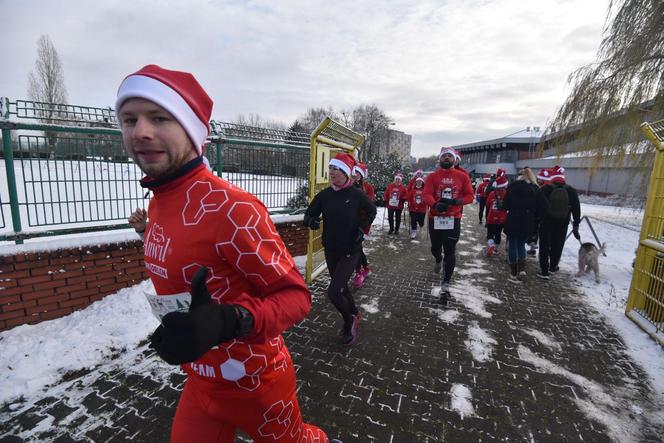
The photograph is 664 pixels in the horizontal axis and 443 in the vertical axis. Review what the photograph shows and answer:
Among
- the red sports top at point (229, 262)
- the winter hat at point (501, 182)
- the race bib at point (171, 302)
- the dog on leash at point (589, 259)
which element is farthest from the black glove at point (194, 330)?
the winter hat at point (501, 182)

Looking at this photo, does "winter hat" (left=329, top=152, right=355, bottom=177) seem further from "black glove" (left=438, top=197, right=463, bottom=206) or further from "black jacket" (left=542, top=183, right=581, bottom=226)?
"black jacket" (left=542, top=183, right=581, bottom=226)

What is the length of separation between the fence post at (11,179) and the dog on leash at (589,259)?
9.53 metres

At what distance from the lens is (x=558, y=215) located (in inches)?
265

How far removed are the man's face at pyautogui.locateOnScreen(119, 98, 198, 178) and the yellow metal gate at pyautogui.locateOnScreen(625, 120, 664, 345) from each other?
5953 mm

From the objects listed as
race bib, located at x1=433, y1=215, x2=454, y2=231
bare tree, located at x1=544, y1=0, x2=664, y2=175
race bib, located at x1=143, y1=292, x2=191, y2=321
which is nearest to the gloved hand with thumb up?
race bib, located at x1=143, y1=292, x2=191, y2=321

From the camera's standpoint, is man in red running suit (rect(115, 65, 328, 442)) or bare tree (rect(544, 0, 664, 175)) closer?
man in red running suit (rect(115, 65, 328, 442))

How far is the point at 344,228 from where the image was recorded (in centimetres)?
405

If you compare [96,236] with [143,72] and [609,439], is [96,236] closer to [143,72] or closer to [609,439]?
[143,72]

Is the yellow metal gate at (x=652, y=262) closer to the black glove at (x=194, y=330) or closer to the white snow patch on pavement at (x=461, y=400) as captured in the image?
the white snow patch on pavement at (x=461, y=400)

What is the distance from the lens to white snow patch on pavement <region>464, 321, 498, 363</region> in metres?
3.95

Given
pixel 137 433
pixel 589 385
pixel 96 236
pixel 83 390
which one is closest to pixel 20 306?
pixel 96 236

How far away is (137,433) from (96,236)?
2756mm

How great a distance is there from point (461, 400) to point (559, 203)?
5274 millimetres

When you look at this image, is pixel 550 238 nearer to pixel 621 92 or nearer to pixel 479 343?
pixel 479 343
